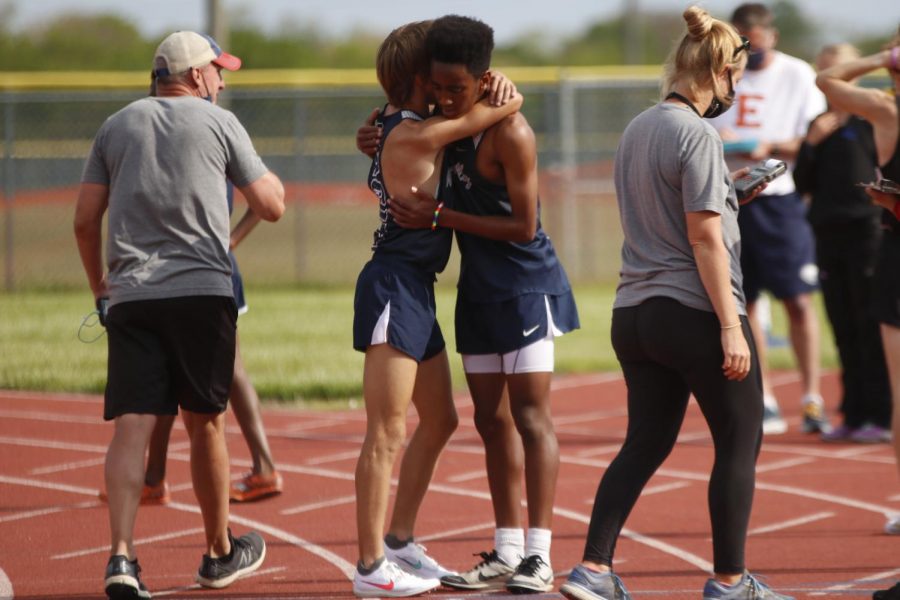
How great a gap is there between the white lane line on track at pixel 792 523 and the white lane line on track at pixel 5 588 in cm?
321

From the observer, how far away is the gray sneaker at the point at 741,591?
467cm

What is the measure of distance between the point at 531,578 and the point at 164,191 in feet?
6.28

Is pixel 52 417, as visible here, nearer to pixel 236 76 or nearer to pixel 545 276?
pixel 545 276

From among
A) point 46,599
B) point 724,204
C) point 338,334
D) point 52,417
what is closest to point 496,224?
point 724,204

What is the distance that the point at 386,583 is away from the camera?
5.01 metres

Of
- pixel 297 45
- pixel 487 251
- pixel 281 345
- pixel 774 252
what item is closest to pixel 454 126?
A: pixel 487 251

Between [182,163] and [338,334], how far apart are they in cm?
857

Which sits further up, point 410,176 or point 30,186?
point 410,176

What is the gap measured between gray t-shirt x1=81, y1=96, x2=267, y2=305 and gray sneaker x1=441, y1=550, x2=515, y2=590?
1.38m

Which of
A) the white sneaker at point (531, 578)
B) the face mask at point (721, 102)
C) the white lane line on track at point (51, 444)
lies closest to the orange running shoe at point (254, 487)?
the white lane line on track at point (51, 444)

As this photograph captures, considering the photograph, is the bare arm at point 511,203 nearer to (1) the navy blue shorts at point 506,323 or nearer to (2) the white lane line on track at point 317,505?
(1) the navy blue shorts at point 506,323

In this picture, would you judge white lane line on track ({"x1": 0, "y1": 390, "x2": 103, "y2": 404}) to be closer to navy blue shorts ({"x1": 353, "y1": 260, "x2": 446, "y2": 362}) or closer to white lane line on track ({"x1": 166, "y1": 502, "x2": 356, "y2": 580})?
white lane line on track ({"x1": 166, "y1": 502, "x2": 356, "y2": 580})

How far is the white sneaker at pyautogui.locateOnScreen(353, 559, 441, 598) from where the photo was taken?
5.01 m

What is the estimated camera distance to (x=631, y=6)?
4809 cm
